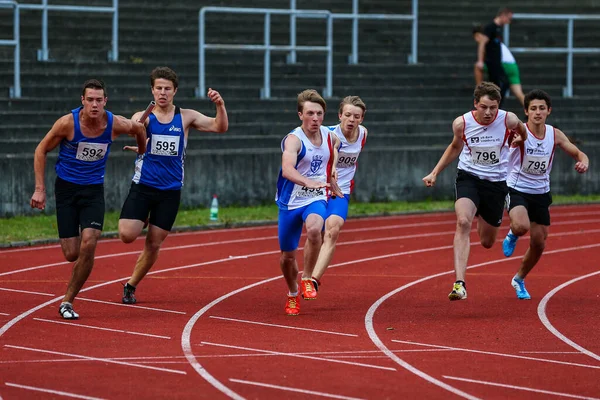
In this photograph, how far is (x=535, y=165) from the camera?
12.2 meters

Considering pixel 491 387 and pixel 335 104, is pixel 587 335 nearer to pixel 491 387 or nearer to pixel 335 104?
pixel 491 387

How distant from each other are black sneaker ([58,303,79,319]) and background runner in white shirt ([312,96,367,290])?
2234mm

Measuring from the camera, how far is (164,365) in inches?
336

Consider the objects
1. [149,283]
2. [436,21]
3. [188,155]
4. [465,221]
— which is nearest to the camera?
[465,221]

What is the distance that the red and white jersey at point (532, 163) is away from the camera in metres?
12.2

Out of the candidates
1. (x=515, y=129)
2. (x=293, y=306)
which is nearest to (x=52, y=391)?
(x=293, y=306)

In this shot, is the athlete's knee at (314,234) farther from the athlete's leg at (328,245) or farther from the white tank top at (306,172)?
the athlete's leg at (328,245)

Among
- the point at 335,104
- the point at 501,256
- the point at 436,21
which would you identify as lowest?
the point at 501,256

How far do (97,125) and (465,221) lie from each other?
3386 mm

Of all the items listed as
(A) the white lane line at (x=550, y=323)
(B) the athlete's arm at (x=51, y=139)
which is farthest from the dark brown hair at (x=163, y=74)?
(A) the white lane line at (x=550, y=323)

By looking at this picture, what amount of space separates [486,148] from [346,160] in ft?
4.85

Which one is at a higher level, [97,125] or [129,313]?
[97,125]

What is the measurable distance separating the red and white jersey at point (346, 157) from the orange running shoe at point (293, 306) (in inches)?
70.8

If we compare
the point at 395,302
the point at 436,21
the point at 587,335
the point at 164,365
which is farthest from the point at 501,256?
the point at 436,21
